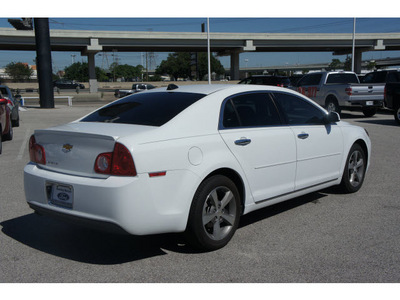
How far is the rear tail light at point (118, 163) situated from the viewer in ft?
11.9

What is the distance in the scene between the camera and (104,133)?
3883 millimetres

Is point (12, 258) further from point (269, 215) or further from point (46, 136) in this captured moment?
point (269, 215)

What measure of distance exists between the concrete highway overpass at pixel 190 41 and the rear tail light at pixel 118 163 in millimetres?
54859

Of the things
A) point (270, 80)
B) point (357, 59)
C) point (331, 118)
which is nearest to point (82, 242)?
point (331, 118)

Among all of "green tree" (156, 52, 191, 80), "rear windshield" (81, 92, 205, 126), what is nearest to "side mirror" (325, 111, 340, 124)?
"rear windshield" (81, 92, 205, 126)

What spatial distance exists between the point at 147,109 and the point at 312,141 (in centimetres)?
213

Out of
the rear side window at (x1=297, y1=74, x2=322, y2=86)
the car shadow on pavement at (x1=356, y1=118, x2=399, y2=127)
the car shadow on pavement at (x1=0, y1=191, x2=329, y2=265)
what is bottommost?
the car shadow on pavement at (x1=356, y1=118, x2=399, y2=127)

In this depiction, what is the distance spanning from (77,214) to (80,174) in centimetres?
36

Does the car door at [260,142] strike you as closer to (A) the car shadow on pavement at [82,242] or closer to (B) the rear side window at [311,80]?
(A) the car shadow on pavement at [82,242]

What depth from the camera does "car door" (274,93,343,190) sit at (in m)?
5.24

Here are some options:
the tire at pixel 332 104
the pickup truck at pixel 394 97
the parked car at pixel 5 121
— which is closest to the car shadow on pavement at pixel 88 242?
the parked car at pixel 5 121

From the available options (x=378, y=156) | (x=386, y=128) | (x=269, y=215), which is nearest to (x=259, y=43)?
(x=386, y=128)

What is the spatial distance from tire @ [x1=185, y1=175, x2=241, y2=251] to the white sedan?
10 mm

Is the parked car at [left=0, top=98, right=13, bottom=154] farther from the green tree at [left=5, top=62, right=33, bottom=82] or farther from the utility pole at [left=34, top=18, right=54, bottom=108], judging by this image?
the green tree at [left=5, top=62, right=33, bottom=82]
